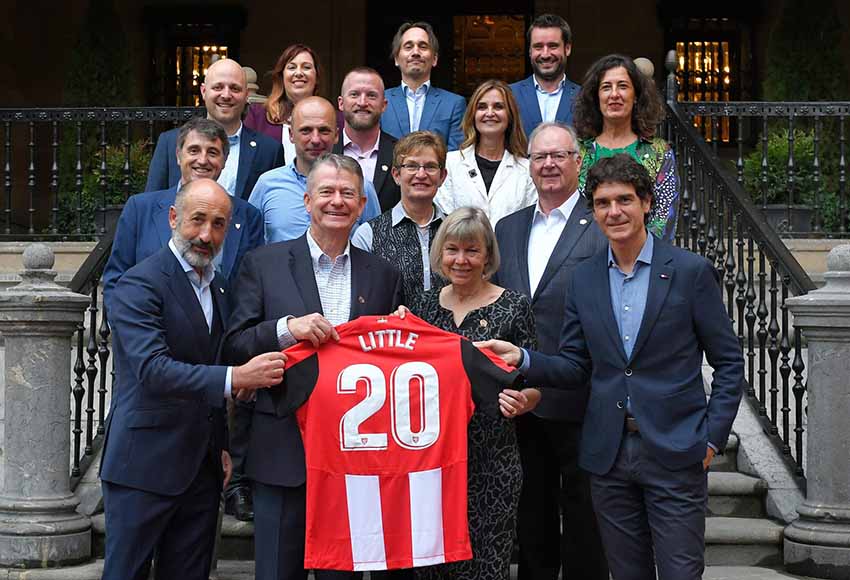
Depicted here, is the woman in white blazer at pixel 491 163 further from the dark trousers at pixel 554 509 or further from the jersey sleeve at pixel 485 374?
the jersey sleeve at pixel 485 374

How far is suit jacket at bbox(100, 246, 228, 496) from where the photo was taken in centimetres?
455

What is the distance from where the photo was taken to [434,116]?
23.1ft

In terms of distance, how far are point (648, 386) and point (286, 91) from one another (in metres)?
3.21

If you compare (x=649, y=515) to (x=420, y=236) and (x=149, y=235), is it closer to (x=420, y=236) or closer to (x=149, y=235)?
(x=420, y=236)

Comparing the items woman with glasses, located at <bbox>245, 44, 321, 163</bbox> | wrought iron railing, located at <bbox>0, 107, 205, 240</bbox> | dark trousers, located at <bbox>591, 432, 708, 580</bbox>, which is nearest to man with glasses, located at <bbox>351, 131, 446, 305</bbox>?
dark trousers, located at <bbox>591, 432, 708, 580</bbox>

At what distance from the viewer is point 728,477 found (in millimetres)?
6742

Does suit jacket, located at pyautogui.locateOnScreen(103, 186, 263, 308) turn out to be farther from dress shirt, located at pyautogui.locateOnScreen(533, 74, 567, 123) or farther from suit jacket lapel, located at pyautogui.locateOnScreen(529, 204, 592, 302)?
dress shirt, located at pyautogui.locateOnScreen(533, 74, 567, 123)

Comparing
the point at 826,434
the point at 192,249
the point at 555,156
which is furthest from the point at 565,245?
the point at 826,434

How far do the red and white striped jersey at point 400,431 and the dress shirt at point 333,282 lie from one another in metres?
0.19

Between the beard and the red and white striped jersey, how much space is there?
0.52 meters

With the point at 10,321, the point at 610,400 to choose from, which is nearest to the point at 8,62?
the point at 10,321

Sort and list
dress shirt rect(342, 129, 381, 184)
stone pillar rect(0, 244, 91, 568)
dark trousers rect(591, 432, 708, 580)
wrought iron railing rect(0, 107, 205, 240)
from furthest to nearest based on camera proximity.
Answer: wrought iron railing rect(0, 107, 205, 240) → dress shirt rect(342, 129, 381, 184) → stone pillar rect(0, 244, 91, 568) → dark trousers rect(591, 432, 708, 580)

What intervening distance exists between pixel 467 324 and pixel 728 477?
2.43 m

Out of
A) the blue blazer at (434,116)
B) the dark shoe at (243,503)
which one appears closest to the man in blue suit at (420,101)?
the blue blazer at (434,116)
